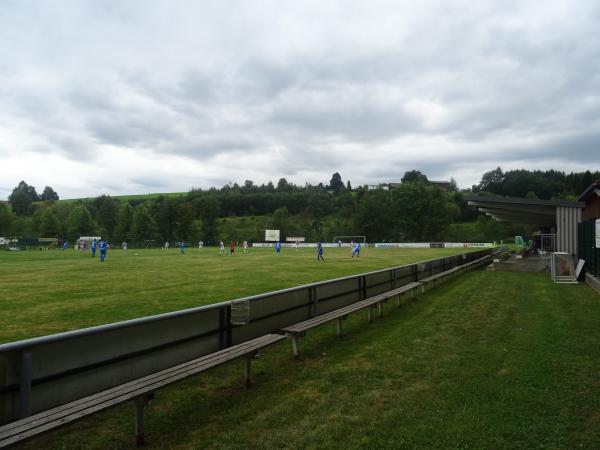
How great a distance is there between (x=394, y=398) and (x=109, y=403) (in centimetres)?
299

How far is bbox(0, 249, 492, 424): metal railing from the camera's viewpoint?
3766 mm

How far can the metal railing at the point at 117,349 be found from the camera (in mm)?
3766

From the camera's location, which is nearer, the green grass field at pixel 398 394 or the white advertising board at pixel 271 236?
the green grass field at pixel 398 394

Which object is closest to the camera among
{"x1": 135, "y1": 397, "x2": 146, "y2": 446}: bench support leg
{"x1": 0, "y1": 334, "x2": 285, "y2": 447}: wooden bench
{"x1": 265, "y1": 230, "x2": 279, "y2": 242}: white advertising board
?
{"x1": 0, "y1": 334, "x2": 285, "y2": 447}: wooden bench

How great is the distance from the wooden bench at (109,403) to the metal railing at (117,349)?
1.07 feet

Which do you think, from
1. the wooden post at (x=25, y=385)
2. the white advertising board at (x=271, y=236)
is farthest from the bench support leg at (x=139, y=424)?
the white advertising board at (x=271, y=236)

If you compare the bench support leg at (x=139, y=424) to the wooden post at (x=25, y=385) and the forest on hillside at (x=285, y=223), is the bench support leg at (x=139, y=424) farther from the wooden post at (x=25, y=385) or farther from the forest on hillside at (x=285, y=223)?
the forest on hillside at (x=285, y=223)

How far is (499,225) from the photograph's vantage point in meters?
100

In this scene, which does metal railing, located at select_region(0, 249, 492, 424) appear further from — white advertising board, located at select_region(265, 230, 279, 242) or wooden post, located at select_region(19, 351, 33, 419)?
white advertising board, located at select_region(265, 230, 279, 242)

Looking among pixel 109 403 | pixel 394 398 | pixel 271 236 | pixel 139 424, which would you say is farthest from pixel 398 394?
pixel 271 236

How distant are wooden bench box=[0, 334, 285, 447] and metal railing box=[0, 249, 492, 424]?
0.33m

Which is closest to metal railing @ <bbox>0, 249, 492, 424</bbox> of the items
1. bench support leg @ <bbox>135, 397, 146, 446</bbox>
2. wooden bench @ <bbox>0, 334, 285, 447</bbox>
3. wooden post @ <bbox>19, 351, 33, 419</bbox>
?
wooden post @ <bbox>19, 351, 33, 419</bbox>

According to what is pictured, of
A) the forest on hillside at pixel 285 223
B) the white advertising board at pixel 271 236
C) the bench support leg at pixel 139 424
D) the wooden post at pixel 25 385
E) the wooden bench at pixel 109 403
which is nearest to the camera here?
the wooden bench at pixel 109 403

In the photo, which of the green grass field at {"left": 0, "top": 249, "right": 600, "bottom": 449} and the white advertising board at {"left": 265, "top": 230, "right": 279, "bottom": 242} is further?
the white advertising board at {"left": 265, "top": 230, "right": 279, "bottom": 242}
